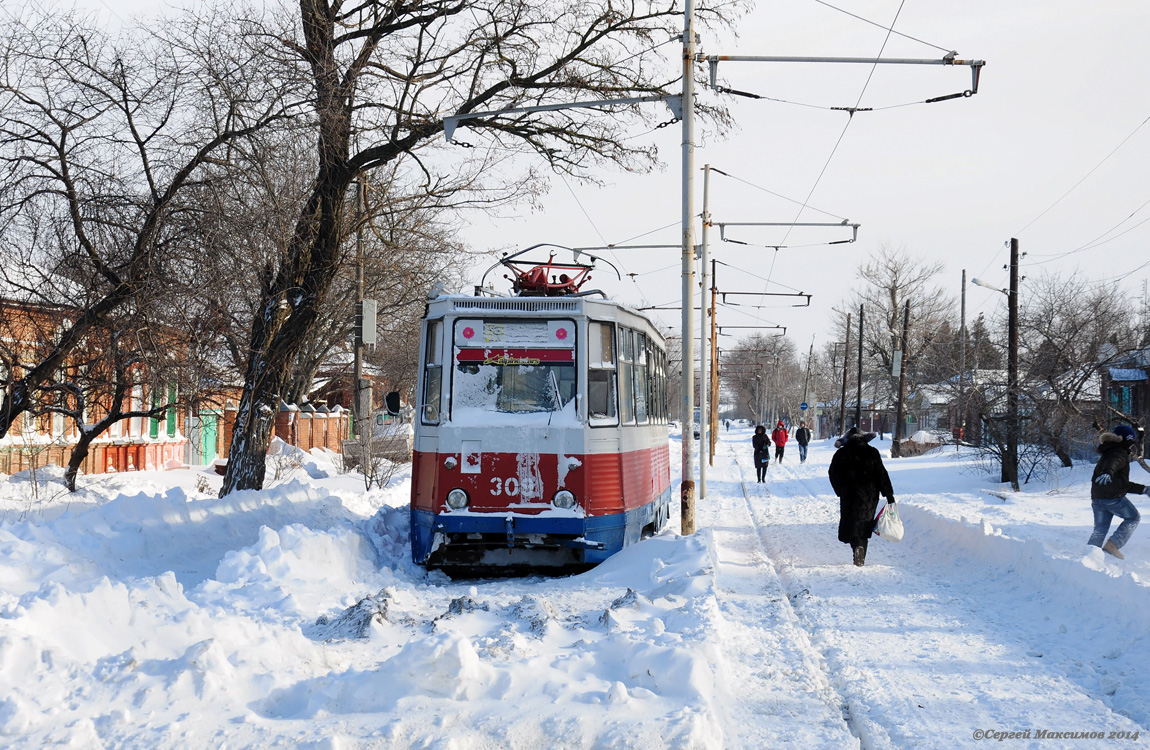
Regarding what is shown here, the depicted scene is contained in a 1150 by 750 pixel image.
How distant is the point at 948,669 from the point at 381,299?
25.7 m

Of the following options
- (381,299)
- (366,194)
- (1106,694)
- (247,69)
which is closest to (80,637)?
(1106,694)

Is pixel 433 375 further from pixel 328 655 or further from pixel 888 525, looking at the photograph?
pixel 888 525

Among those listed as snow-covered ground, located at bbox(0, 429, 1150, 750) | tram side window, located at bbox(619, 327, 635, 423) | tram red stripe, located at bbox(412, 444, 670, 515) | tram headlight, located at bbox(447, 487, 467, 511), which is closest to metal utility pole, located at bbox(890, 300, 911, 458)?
snow-covered ground, located at bbox(0, 429, 1150, 750)

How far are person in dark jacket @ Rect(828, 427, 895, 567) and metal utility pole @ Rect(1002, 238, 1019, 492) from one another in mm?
12182

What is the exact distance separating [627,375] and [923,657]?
5027mm

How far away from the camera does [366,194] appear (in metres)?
14.8

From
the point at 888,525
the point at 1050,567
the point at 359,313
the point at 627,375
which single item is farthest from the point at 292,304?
the point at 1050,567

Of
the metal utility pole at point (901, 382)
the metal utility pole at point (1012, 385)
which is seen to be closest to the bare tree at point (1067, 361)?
the metal utility pole at point (1012, 385)

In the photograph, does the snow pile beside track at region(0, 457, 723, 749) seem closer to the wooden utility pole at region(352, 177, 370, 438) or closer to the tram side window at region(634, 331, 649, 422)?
the tram side window at region(634, 331, 649, 422)

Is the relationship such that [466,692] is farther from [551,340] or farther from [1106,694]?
[551,340]

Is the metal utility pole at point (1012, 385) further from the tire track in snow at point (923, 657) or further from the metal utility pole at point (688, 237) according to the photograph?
the tire track in snow at point (923, 657)

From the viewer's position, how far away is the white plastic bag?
1169cm

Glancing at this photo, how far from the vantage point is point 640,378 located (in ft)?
39.7

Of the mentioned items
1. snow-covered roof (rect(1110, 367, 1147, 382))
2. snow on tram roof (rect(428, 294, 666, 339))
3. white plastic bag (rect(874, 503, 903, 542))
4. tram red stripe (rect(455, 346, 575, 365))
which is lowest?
white plastic bag (rect(874, 503, 903, 542))
